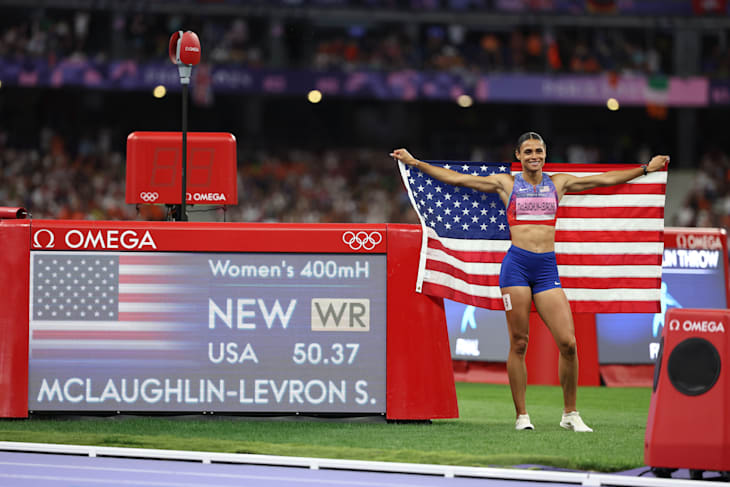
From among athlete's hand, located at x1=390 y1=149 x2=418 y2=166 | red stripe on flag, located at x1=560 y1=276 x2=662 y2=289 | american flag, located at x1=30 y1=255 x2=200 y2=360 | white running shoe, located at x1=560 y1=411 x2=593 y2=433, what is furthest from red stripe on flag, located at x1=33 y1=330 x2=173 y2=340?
red stripe on flag, located at x1=560 y1=276 x2=662 y2=289

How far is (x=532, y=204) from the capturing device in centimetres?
766

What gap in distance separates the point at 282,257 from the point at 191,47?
3481mm

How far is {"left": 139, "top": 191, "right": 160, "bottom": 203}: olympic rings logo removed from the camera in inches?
364

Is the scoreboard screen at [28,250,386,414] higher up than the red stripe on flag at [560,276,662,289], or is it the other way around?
the red stripe on flag at [560,276,662,289]

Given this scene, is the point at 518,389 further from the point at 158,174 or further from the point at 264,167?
the point at 264,167

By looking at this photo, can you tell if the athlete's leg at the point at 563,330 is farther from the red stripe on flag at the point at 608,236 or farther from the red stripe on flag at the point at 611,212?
the red stripe on flag at the point at 611,212

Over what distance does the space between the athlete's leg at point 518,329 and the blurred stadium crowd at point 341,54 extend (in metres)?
23.1

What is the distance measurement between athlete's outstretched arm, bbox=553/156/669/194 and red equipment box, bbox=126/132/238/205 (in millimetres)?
2872

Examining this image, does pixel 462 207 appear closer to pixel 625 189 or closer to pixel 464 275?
pixel 464 275

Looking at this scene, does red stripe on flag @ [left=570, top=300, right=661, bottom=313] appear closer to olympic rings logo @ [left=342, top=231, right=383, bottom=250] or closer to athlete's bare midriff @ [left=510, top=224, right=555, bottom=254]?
athlete's bare midriff @ [left=510, top=224, right=555, bottom=254]

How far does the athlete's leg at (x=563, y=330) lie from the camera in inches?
299

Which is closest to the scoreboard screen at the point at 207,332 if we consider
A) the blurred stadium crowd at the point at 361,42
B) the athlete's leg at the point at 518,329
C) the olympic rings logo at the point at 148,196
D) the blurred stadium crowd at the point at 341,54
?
the athlete's leg at the point at 518,329

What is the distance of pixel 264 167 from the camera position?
107 feet

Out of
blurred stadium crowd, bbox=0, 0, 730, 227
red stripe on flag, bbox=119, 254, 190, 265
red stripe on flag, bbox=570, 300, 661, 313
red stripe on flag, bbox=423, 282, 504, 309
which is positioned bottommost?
red stripe on flag, bbox=570, 300, 661, 313
